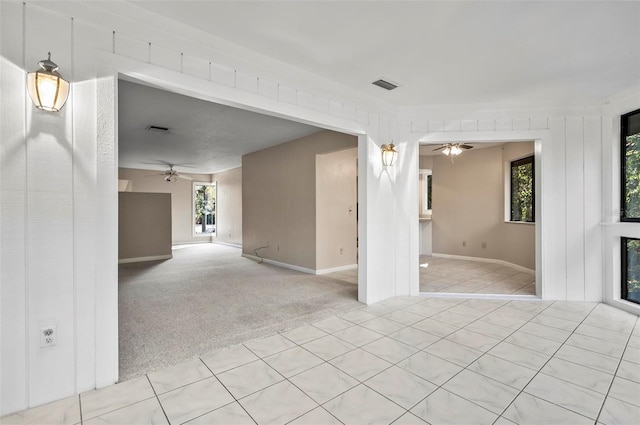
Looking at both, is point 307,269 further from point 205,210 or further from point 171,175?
point 205,210

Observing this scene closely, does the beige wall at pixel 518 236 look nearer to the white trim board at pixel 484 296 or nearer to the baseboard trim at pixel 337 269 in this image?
the white trim board at pixel 484 296

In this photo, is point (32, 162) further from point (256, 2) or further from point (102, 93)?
point (256, 2)

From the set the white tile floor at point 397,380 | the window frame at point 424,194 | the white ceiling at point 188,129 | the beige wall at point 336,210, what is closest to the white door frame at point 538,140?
the white tile floor at point 397,380

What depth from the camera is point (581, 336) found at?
9.40ft

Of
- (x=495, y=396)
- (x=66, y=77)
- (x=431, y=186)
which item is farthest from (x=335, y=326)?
(x=431, y=186)

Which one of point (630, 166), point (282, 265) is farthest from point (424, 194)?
point (630, 166)

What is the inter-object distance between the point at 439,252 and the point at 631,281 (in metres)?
4.03

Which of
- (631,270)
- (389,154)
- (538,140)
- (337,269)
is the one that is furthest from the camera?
(337,269)

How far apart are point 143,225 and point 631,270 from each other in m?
9.06

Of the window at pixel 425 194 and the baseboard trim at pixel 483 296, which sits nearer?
the baseboard trim at pixel 483 296

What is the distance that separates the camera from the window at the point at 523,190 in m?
5.82

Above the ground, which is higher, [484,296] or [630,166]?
[630,166]

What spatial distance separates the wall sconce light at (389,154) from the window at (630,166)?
110 inches

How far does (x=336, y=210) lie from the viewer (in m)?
6.06
